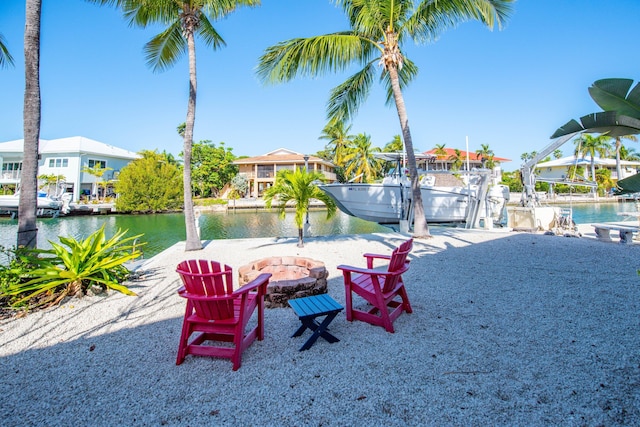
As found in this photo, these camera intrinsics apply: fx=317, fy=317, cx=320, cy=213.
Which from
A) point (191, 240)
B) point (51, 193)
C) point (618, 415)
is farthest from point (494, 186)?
point (51, 193)

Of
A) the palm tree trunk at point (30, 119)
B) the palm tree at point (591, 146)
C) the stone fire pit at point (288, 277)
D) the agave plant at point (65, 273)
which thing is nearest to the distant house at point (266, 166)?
the palm tree at point (591, 146)

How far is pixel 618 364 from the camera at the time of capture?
2715mm

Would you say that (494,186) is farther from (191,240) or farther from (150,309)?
(150,309)

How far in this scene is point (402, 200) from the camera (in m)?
15.4

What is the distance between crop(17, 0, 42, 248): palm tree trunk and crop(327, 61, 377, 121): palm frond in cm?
859

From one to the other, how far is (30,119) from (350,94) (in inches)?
368

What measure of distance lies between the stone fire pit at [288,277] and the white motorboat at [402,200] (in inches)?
370

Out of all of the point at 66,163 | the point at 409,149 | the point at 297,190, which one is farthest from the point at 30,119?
the point at 66,163

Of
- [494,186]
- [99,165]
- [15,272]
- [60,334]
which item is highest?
[99,165]

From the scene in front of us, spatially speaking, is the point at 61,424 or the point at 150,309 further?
the point at 150,309

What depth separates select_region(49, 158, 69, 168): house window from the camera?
134 ft

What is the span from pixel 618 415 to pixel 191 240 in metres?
9.54

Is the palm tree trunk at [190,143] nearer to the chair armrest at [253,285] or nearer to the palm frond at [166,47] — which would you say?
the palm frond at [166,47]

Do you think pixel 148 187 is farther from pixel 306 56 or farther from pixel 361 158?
pixel 306 56
